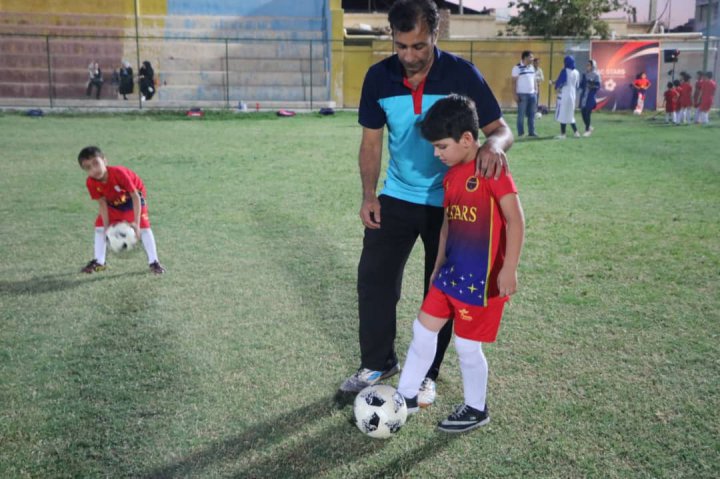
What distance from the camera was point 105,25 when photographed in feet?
109

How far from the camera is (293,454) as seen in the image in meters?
3.17

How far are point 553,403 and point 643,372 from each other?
2.48 ft

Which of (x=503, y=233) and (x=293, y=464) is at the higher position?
(x=503, y=233)

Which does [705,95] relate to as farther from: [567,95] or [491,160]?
[491,160]

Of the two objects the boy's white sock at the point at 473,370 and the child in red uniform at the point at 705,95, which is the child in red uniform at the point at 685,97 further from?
the boy's white sock at the point at 473,370

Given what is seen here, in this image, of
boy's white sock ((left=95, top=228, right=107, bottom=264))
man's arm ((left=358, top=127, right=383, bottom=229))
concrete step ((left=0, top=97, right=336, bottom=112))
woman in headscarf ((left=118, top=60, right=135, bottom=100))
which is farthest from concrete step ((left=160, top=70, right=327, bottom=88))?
man's arm ((left=358, top=127, right=383, bottom=229))

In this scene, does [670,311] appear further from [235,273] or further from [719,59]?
[719,59]

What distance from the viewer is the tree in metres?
38.8

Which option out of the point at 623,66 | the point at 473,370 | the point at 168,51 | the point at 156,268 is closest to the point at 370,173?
the point at 473,370

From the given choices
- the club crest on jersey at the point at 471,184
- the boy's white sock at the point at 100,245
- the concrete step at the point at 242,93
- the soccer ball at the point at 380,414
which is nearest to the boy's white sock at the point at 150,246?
the boy's white sock at the point at 100,245

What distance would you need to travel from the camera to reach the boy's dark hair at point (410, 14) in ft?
10.4

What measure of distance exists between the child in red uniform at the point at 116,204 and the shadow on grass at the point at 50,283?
16 centimetres

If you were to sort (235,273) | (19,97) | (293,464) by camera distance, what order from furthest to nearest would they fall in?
1. (19,97)
2. (235,273)
3. (293,464)

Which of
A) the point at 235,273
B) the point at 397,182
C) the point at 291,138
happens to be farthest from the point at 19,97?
the point at 397,182
